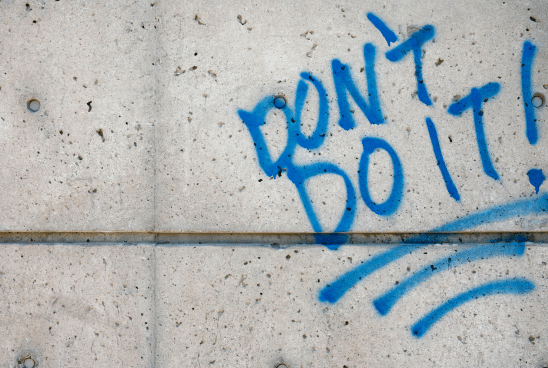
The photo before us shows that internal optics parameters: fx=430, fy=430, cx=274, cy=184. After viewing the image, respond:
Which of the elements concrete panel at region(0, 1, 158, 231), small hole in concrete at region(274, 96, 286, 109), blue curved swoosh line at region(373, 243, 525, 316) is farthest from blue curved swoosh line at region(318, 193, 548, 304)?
concrete panel at region(0, 1, 158, 231)

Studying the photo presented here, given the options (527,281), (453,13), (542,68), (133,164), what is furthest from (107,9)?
(527,281)

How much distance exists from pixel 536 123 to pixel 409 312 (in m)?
0.97

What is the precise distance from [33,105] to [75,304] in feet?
2.81

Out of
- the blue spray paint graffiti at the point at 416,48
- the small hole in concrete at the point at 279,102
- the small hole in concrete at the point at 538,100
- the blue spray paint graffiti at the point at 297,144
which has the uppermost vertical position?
the blue spray paint graffiti at the point at 416,48

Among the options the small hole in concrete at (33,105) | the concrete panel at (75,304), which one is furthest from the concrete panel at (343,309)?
the small hole in concrete at (33,105)

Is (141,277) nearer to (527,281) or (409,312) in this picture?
(409,312)

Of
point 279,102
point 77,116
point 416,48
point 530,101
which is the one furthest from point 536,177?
point 77,116

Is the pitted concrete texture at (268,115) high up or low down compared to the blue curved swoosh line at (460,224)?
up

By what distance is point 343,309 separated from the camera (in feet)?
5.93

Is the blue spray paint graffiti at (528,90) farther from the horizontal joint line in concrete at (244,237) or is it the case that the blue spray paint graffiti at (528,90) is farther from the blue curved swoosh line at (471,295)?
the blue curved swoosh line at (471,295)

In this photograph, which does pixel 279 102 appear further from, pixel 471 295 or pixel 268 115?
pixel 471 295

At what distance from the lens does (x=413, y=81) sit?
1824 millimetres

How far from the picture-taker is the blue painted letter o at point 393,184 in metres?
1.81

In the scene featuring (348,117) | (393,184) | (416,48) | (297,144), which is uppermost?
(416,48)
